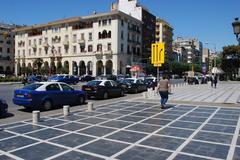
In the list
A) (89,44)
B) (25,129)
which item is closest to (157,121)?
(25,129)

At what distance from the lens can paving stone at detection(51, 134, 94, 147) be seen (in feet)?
26.3

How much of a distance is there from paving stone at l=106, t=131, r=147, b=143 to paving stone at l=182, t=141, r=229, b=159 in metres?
1.56

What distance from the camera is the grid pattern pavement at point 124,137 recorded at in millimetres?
7082

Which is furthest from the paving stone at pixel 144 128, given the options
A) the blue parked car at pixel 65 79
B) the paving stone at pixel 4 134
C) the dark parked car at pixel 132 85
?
the blue parked car at pixel 65 79

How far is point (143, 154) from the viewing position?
278 inches

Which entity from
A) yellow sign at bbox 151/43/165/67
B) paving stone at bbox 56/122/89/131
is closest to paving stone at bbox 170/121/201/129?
paving stone at bbox 56/122/89/131

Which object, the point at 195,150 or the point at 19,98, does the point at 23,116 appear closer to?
the point at 19,98

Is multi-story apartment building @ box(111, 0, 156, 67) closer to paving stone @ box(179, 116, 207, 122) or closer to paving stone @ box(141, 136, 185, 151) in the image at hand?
paving stone @ box(179, 116, 207, 122)

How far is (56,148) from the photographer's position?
7.52m

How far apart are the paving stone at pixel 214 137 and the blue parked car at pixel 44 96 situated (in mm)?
8387

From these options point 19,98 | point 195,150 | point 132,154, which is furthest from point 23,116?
point 195,150

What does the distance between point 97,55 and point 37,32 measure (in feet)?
76.8

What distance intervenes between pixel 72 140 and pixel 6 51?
90.6 meters

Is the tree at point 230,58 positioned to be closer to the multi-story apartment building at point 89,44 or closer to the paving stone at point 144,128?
the multi-story apartment building at point 89,44
